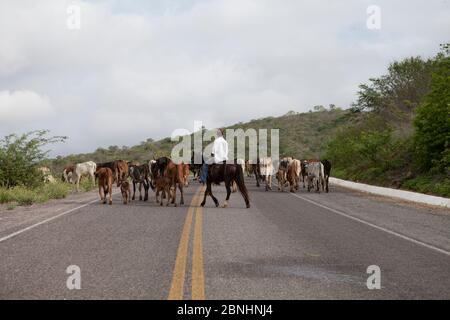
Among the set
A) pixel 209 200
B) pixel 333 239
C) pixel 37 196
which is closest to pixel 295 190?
pixel 209 200

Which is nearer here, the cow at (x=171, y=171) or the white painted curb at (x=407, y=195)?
the cow at (x=171, y=171)

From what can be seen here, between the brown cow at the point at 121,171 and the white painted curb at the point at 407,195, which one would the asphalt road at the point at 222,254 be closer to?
the brown cow at the point at 121,171

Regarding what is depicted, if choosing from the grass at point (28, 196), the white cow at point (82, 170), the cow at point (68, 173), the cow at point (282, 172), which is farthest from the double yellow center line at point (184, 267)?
the cow at point (68, 173)

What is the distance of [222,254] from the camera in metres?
9.39

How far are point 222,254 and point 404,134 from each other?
103 feet

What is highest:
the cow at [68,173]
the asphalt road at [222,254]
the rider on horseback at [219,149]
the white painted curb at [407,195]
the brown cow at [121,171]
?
the rider on horseback at [219,149]

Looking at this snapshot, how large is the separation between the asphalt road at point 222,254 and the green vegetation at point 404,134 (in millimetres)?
10820

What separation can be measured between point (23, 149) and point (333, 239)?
19.7m

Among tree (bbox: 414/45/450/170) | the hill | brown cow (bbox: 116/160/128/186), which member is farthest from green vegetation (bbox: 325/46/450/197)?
the hill

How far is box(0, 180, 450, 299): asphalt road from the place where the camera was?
22.8ft

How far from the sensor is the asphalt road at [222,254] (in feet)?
22.8

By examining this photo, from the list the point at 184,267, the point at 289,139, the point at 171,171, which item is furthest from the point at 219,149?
the point at 289,139

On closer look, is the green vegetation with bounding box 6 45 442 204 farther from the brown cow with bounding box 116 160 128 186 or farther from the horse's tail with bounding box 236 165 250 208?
the horse's tail with bounding box 236 165 250 208
